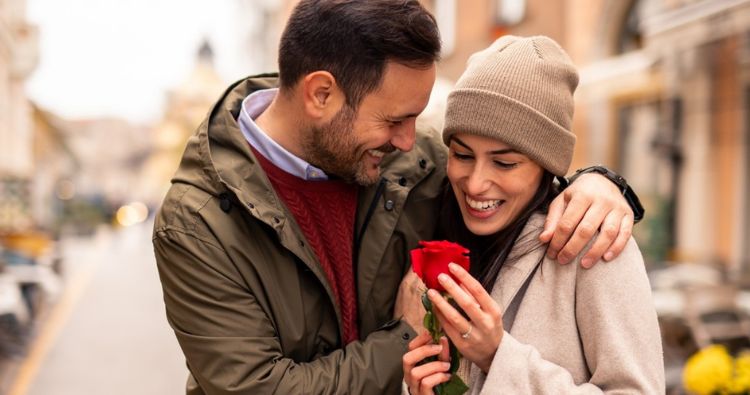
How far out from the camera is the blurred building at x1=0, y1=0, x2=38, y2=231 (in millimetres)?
16328

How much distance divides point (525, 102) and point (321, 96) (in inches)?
21.9

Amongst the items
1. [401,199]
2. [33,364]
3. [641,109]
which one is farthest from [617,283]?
[641,109]

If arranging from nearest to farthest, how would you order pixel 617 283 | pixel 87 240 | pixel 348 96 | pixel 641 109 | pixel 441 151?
pixel 617 283, pixel 348 96, pixel 441 151, pixel 641 109, pixel 87 240

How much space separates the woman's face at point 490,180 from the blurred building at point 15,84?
13537mm

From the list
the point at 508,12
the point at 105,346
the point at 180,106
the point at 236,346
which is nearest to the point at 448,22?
the point at 508,12

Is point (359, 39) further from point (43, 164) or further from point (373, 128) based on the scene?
point (43, 164)

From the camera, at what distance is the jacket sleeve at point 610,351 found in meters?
1.49

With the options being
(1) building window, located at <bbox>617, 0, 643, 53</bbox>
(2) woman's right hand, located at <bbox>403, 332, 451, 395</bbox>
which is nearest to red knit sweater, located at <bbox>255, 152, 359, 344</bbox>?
(2) woman's right hand, located at <bbox>403, 332, 451, 395</bbox>

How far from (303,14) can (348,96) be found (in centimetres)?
25

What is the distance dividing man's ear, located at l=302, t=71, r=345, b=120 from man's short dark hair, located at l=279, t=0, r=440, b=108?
0.02m

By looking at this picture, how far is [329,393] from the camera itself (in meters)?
1.68

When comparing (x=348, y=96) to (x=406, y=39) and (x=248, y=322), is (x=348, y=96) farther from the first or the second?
(x=248, y=322)

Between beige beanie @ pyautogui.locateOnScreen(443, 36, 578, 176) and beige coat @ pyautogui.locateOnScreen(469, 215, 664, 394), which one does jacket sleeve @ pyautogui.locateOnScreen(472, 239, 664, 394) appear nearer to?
beige coat @ pyautogui.locateOnScreen(469, 215, 664, 394)

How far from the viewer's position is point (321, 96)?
1.89 metres
